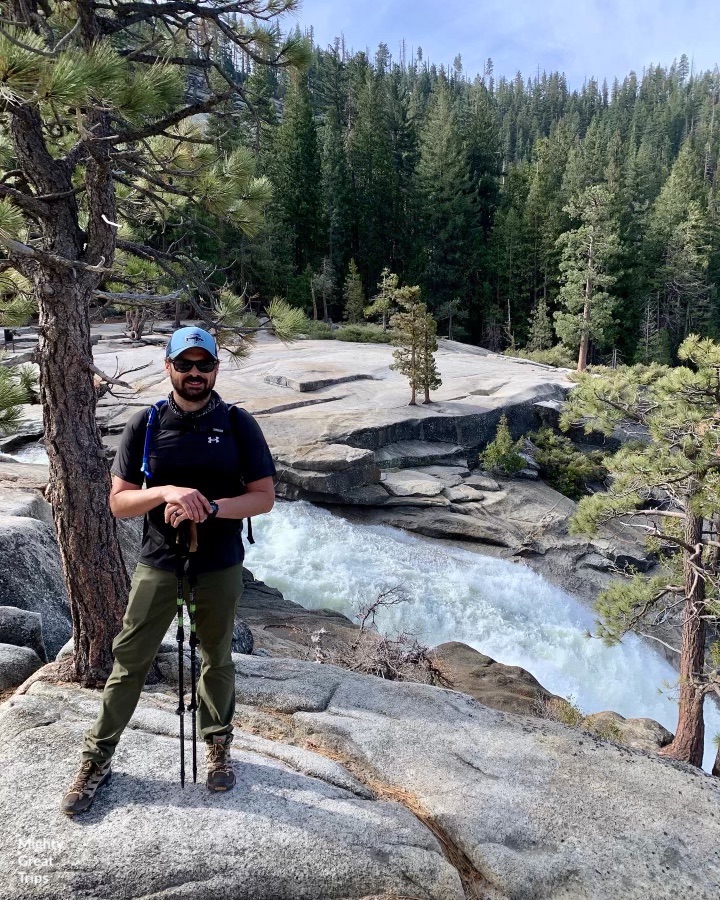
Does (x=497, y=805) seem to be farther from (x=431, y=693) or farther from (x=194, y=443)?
(x=194, y=443)

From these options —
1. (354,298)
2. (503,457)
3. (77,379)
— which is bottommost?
(503,457)

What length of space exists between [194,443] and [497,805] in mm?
2892

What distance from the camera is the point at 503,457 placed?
16.5 m

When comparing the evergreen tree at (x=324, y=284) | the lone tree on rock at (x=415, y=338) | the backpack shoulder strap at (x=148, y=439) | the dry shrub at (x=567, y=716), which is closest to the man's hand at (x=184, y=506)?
the backpack shoulder strap at (x=148, y=439)

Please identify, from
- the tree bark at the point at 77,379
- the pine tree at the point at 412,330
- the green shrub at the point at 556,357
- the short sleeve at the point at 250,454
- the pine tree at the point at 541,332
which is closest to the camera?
the short sleeve at the point at 250,454

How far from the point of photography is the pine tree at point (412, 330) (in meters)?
17.4

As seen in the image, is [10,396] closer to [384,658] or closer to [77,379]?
[77,379]

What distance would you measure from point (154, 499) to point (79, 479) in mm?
1710

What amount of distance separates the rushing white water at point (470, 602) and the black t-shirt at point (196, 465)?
850 cm

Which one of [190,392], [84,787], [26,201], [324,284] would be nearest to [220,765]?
[84,787]

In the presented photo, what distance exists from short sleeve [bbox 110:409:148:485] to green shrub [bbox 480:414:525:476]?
14227 mm

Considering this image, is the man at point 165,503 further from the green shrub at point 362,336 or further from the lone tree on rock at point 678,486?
the green shrub at point 362,336

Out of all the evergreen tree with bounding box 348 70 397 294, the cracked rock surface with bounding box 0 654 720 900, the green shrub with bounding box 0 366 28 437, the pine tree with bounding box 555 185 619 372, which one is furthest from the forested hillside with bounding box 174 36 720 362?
the cracked rock surface with bounding box 0 654 720 900

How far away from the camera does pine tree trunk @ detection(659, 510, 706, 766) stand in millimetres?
8008
